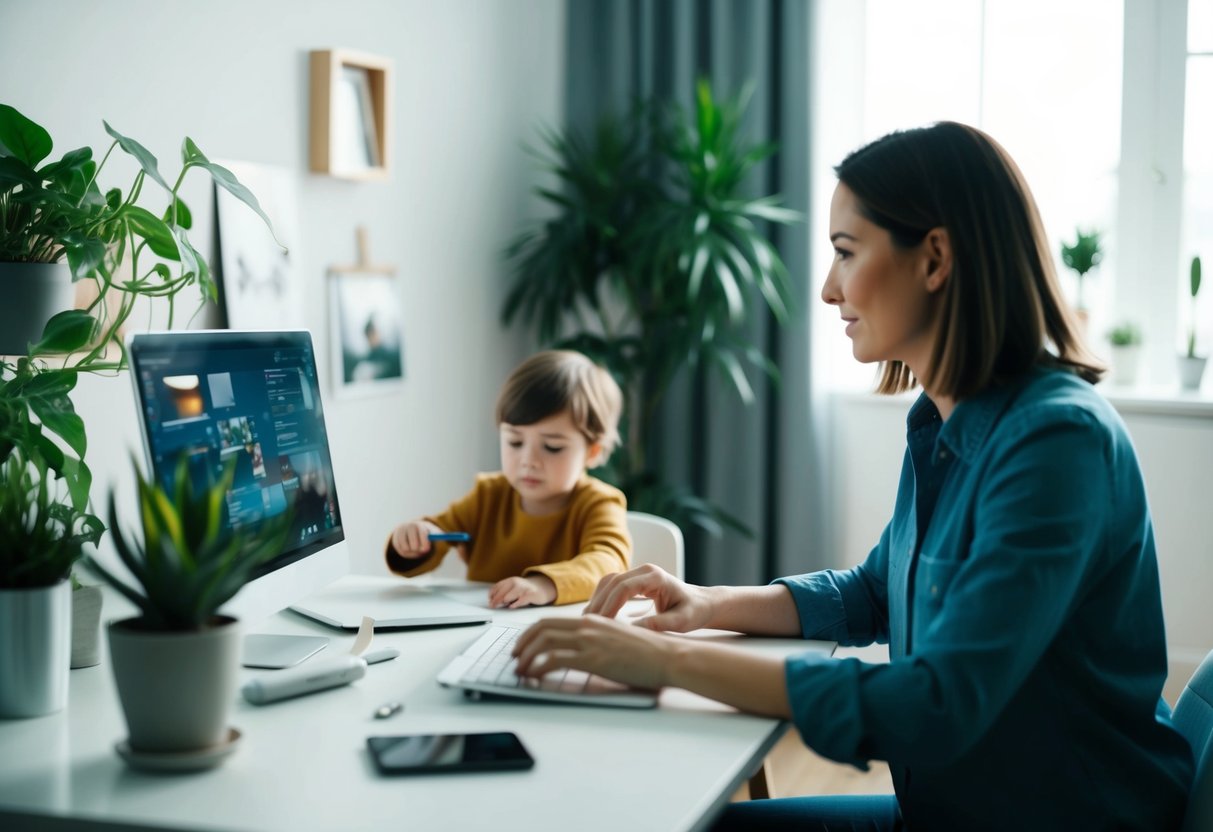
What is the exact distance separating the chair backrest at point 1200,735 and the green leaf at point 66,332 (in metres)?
1.30

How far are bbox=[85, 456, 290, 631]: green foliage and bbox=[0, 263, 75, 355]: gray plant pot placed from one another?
0.48 metres

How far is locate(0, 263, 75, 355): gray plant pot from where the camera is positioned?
1459mm

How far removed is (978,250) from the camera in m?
1.24

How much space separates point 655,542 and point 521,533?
30 centimetres

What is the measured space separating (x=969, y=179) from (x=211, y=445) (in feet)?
2.82

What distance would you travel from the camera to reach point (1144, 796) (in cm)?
121

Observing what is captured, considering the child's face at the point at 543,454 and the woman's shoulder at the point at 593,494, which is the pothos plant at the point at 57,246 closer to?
the child's face at the point at 543,454

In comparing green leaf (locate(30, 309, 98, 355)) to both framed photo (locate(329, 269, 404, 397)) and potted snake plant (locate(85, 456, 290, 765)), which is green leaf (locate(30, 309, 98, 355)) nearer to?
potted snake plant (locate(85, 456, 290, 765))

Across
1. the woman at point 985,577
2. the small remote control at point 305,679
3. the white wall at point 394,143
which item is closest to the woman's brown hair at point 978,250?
the woman at point 985,577

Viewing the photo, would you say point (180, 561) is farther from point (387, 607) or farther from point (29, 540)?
point (387, 607)

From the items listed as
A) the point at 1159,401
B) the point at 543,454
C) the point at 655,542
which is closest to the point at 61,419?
the point at 543,454

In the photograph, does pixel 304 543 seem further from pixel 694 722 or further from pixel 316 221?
pixel 316 221

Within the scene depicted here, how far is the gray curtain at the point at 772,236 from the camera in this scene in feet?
11.5

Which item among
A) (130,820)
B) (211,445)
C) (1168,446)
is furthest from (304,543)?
(1168,446)
